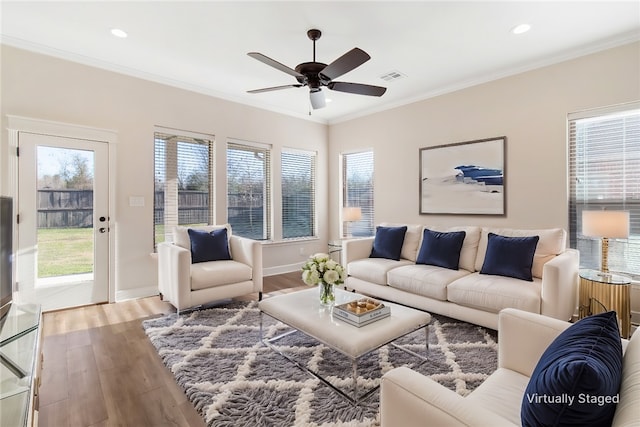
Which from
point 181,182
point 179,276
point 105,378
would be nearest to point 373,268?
point 179,276

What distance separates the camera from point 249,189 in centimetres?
495

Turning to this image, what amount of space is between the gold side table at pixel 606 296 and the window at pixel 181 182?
4.30 m

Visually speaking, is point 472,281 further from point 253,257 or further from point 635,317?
point 253,257

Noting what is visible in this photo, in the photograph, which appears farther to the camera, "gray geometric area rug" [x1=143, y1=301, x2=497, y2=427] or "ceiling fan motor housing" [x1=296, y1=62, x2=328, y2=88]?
"ceiling fan motor housing" [x1=296, y1=62, x2=328, y2=88]

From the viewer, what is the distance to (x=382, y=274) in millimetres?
3471

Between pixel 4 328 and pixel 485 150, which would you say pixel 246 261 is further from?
pixel 485 150

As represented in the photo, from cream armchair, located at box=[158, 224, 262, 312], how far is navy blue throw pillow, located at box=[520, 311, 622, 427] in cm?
298

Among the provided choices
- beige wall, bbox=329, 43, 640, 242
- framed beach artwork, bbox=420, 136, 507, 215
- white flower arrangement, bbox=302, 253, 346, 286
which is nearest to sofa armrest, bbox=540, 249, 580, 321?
beige wall, bbox=329, 43, 640, 242

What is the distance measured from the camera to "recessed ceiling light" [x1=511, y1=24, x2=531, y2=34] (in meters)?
2.72

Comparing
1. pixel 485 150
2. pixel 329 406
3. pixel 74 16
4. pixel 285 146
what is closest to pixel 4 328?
pixel 329 406

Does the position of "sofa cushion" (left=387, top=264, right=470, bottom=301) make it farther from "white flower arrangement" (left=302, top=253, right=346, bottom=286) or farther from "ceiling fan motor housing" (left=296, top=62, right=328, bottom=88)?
"ceiling fan motor housing" (left=296, top=62, right=328, bottom=88)

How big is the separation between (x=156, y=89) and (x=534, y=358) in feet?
14.8

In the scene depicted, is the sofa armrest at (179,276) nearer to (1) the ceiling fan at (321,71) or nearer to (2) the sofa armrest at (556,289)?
(1) the ceiling fan at (321,71)

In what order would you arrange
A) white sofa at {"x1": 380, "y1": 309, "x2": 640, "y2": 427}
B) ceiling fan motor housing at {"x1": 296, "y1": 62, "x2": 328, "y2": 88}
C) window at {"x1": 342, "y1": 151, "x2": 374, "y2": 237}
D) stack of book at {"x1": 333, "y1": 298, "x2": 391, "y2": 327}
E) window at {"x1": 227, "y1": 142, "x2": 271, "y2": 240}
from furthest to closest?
window at {"x1": 342, "y1": 151, "x2": 374, "y2": 237} < window at {"x1": 227, "y1": 142, "x2": 271, "y2": 240} < ceiling fan motor housing at {"x1": 296, "y1": 62, "x2": 328, "y2": 88} < stack of book at {"x1": 333, "y1": 298, "x2": 391, "y2": 327} < white sofa at {"x1": 380, "y1": 309, "x2": 640, "y2": 427}
